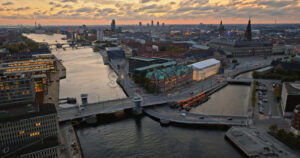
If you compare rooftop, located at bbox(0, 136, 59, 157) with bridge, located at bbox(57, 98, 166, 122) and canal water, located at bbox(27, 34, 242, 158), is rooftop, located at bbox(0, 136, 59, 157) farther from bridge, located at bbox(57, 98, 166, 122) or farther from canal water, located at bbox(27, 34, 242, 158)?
bridge, located at bbox(57, 98, 166, 122)

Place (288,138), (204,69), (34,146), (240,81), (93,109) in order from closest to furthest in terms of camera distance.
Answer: (34,146), (288,138), (93,109), (240,81), (204,69)

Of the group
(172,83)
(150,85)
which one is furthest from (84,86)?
(172,83)

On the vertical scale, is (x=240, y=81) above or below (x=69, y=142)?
above

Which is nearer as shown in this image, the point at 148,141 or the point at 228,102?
the point at 148,141

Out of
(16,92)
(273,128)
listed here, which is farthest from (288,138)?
(16,92)

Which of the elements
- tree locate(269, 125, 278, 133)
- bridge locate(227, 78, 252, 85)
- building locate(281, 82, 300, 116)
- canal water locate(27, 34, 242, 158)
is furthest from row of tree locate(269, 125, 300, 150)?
bridge locate(227, 78, 252, 85)

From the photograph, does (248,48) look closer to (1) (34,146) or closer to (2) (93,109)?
(2) (93,109)
